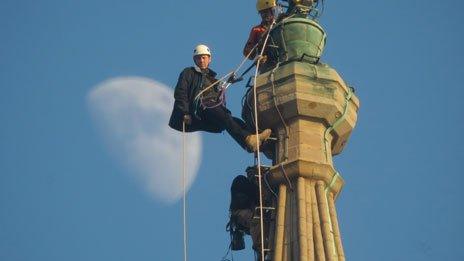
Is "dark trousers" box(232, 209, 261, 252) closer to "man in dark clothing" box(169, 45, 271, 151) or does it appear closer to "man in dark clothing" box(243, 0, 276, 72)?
"man in dark clothing" box(169, 45, 271, 151)

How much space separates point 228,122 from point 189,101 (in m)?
1.32

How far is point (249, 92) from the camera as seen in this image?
42719mm

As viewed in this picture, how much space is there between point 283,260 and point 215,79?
22.7 ft

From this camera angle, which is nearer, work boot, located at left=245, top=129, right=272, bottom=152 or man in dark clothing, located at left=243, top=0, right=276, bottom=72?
work boot, located at left=245, top=129, right=272, bottom=152

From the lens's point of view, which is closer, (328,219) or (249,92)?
(328,219)

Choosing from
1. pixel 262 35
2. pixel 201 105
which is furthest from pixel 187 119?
pixel 262 35

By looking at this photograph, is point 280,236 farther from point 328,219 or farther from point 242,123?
point 242,123

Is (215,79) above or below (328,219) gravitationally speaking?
above

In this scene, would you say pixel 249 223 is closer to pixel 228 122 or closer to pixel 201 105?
pixel 228 122

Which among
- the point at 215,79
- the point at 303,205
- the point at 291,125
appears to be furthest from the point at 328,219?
the point at 215,79

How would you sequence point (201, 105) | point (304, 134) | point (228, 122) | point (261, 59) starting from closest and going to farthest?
1. point (304, 134)
2. point (228, 122)
3. point (201, 105)
4. point (261, 59)

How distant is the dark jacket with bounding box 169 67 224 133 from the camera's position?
139ft

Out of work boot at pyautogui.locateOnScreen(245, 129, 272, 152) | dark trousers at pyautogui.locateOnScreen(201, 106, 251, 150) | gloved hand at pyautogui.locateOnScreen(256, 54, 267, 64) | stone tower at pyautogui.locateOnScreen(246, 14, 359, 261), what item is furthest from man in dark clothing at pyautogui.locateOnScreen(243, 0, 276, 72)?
work boot at pyautogui.locateOnScreen(245, 129, 272, 152)

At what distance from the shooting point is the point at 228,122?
139 ft
